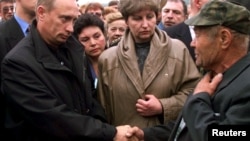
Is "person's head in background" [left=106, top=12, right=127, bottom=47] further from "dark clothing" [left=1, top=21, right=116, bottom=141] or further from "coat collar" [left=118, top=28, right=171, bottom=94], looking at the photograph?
"dark clothing" [left=1, top=21, right=116, bottom=141]

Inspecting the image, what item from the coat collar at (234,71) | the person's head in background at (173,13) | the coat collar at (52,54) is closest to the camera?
the coat collar at (234,71)

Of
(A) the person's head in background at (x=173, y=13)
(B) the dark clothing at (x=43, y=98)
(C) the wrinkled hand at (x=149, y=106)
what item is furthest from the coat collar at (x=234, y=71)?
(A) the person's head in background at (x=173, y=13)

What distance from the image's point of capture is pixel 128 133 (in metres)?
4.03

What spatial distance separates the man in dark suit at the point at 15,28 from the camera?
4.55 metres

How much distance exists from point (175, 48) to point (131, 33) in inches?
16.1

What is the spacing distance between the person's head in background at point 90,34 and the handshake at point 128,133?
50.5 inches

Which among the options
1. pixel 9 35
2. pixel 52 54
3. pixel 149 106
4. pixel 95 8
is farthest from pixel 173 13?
pixel 52 54

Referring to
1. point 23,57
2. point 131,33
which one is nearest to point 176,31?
point 131,33

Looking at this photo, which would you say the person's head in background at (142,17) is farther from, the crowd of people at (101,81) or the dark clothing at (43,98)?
the dark clothing at (43,98)

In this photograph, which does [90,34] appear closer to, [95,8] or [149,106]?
[149,106]

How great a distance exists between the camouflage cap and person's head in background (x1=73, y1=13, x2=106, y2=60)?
2118 millimetres

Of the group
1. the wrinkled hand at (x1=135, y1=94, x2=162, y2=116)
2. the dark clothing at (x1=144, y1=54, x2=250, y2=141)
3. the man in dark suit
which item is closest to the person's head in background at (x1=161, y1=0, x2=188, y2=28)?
the man in dark suit

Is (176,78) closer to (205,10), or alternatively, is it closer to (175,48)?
(175,48)

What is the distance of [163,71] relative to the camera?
13.7 ft
